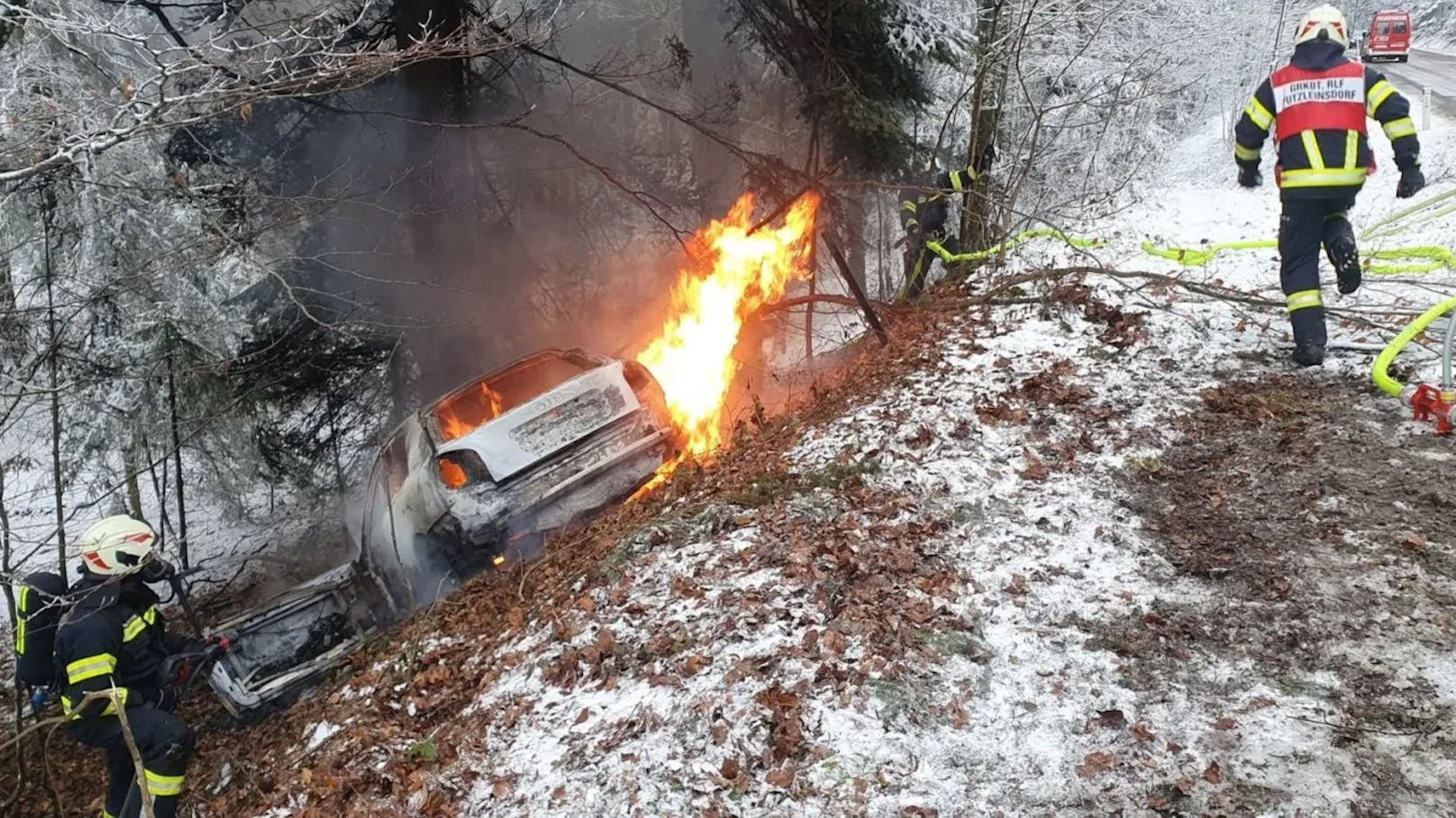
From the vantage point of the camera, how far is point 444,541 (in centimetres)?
643

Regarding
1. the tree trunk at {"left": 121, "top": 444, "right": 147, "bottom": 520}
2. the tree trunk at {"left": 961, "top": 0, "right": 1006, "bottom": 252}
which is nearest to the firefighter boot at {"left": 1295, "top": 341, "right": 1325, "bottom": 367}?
the tree trunk at {"left": 961, "top": 0, "right": 1006, "bottom": 252}

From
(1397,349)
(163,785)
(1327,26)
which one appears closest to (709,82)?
(1327,26)

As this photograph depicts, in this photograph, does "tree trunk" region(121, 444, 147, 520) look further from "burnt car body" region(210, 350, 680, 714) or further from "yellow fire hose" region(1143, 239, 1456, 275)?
"yellow fire hose" region(1143, 239, 1456, 275)

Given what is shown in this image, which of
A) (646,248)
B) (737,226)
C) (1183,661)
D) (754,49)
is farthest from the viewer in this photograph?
(646,248)

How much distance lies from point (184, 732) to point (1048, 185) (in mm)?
19243

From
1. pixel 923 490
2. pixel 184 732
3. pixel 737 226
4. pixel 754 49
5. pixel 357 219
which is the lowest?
pixel 923 490

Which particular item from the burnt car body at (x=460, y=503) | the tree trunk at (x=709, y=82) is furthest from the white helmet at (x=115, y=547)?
the tree trunk at (x=709, y=82)

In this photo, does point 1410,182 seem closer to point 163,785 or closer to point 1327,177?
point 1327,177

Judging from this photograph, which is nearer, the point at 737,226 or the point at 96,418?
the point at 96,418

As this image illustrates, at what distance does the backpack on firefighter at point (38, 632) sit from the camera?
184 inches

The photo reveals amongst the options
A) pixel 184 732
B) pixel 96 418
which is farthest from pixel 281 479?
pixel 184 732

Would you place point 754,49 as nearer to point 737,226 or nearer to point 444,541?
point 737,226

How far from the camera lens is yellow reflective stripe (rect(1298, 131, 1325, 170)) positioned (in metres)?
5.50

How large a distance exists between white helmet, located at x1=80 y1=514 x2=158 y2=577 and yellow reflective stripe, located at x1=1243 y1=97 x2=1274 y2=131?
8157 mm
